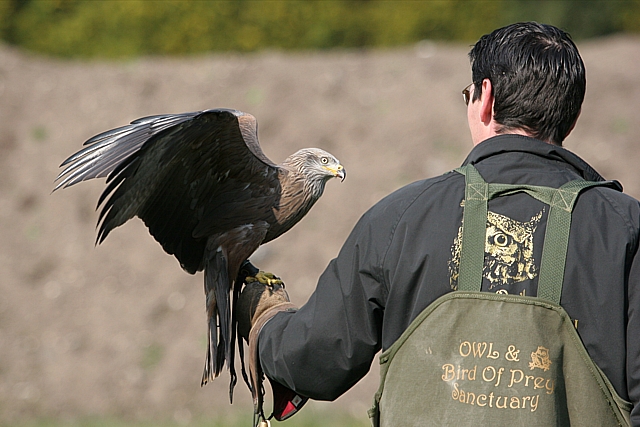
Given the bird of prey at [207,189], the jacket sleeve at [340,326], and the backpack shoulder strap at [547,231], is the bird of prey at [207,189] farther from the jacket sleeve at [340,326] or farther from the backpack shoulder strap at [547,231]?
the backpack shoulder strap at [547,231]

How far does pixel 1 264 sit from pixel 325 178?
7213 mm

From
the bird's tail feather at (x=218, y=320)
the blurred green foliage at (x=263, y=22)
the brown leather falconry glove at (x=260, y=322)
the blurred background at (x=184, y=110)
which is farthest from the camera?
the blurred green foliage at (x=263, y=22)

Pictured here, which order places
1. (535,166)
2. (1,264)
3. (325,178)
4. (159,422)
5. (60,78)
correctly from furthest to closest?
(60,78)
(1,264)
(159,422)
(325,178)
(535,166)

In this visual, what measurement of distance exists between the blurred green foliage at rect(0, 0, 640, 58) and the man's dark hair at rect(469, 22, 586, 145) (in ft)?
35.4

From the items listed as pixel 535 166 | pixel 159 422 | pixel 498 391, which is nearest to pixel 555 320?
pixel 498 391

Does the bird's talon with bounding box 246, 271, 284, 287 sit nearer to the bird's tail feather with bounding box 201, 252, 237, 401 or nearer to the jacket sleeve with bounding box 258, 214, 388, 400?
the bird's tail feather with bounding box 201, 252, 237, 401

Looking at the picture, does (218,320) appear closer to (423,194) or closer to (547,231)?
(423,194)

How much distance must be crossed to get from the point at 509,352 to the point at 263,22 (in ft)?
37.4

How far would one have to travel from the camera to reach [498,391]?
1851mm

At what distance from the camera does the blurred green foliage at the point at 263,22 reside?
41.2 feet

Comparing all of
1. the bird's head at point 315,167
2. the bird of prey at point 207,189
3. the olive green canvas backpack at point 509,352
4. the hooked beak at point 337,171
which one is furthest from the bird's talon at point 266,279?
the olive green canvas backpack at point 509,352

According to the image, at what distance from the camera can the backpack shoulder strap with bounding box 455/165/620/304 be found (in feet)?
5.98

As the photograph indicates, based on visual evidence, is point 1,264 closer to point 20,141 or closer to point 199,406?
point 20,141

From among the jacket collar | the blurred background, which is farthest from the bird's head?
the blurred background
